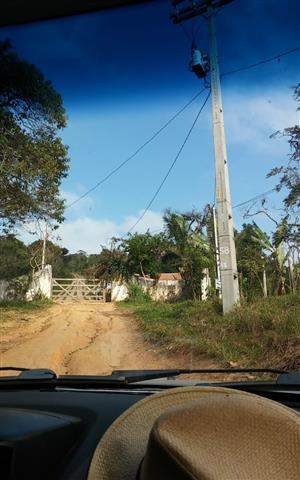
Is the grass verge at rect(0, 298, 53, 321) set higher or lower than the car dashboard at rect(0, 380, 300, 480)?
higher

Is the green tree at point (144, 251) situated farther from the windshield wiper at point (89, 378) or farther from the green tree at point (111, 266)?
the windshield wiper at point (89, 378)

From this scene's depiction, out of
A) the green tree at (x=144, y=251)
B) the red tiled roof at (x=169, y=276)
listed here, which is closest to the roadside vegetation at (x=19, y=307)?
the green tree at (x=144, y=251)

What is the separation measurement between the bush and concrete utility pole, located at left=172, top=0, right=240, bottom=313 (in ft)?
4.59

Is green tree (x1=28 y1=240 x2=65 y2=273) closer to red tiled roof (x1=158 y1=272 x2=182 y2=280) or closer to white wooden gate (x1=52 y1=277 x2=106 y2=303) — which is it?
white wooden gate (x1=52 y1=277 x2=106 y2=303)

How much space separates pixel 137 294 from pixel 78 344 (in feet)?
3.15

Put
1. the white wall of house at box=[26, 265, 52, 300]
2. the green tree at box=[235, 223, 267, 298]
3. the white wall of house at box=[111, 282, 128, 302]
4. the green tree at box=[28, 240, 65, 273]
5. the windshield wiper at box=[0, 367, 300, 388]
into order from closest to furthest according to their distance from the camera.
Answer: the windshield wiper at box=[0, 367, 300, 388], the green tree at box=[28, 240, 65, 273], the white wall of house at box=[111, 282, 128, 302], the white wall of house at box=[26, 265, 52, 300], the green tree at box=[235, 223, 267, 298]

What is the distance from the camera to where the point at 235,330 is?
677cm

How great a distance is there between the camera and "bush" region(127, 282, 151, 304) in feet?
19.1

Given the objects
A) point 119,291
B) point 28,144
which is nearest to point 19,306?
point 119,291

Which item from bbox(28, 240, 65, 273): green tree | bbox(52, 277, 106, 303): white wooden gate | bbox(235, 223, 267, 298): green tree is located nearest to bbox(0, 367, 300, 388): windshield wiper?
bbox(28, 240, 65, 273): green tree

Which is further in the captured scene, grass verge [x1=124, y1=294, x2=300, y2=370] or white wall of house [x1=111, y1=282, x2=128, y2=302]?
grass verge [x1=124, y1=294, x2=300, y2=370]

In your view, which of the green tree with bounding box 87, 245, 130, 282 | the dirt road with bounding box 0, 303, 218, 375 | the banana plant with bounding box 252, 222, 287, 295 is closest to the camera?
the green tree with bounding box 87, 245, 130, 282

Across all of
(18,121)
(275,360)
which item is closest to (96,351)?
(275,360)

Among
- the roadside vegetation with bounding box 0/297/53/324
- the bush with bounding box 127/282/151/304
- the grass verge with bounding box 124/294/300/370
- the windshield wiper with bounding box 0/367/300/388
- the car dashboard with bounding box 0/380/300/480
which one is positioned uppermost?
the bush with bounding box 127/282/151/304
